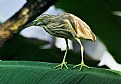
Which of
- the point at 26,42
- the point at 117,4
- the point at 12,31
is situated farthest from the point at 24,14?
the point at 117,4

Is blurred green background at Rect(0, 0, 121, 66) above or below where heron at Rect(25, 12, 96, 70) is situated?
below

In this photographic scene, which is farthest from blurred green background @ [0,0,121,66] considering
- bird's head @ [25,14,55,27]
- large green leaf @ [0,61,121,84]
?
bird's head @ [25,14,55,27]

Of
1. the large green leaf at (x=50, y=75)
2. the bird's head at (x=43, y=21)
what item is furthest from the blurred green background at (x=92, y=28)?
the bird's head at (x=43, y=21)

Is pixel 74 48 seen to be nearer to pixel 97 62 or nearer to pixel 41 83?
pixel 97 62

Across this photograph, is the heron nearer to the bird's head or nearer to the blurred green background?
the bird's head

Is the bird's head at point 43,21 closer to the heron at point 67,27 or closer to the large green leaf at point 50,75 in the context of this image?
the heron at point 67,27

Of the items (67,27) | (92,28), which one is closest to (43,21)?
(67,27)

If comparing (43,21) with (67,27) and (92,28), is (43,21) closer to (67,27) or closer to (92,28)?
(67,27)
